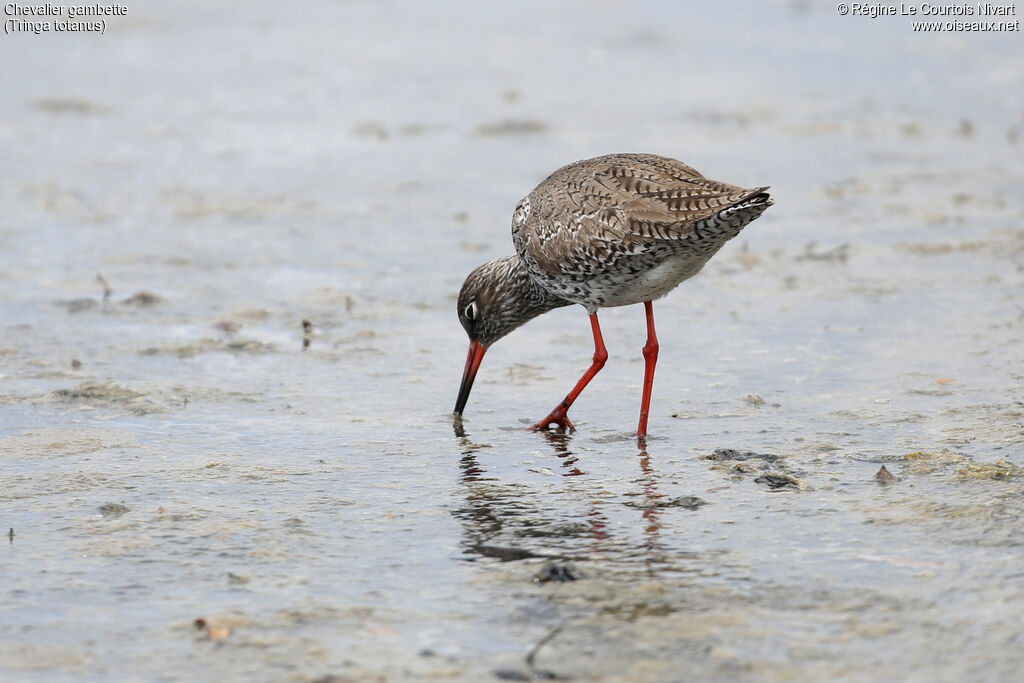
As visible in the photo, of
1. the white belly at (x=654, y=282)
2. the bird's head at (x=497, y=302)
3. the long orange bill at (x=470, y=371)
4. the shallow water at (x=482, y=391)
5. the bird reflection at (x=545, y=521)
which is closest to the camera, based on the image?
the shallow water at (x=482, y=391)

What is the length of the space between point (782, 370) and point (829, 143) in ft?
21.6

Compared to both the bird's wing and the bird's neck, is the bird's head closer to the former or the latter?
the bird's neck

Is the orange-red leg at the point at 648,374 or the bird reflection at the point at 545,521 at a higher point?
the orange-red leg at the point at 648,374

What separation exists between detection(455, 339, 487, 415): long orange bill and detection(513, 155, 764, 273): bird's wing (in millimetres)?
716

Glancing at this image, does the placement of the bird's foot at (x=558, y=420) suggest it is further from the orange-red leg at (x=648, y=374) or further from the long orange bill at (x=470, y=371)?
the long orange bill at (x=470, y=371)

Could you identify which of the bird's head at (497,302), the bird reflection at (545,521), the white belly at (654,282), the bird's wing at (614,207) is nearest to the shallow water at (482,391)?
the bird reflection at (545,521)

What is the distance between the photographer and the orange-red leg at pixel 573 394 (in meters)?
6.80

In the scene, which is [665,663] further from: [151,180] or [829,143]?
[829,143]

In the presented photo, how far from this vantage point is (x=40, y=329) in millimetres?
8438

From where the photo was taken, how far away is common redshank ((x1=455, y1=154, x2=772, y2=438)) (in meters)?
6.30

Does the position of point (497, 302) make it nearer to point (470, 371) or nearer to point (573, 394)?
point (470, 371)

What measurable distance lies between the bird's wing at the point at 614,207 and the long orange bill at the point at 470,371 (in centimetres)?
72

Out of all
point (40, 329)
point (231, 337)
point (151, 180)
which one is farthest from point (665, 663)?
point (151, 180)

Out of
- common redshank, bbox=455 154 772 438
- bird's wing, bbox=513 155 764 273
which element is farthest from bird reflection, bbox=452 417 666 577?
bird's wing, bbox=513 155 764 273
